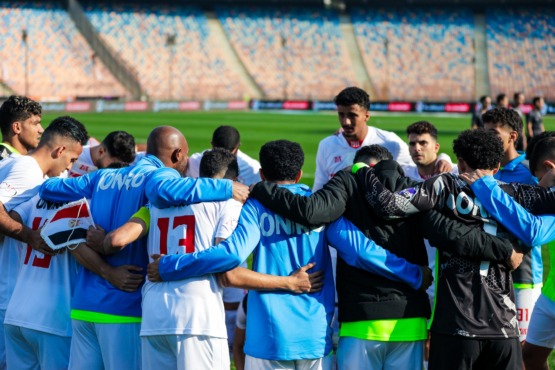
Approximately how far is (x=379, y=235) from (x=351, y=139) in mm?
2985

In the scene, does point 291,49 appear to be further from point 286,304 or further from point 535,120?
point 286,304

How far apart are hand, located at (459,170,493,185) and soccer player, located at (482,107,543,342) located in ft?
3.01

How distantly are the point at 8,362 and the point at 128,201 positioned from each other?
1.52 meters

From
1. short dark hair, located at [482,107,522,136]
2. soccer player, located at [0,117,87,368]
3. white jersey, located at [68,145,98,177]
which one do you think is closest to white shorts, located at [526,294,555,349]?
short dark hair, located at [482,107,522,136]

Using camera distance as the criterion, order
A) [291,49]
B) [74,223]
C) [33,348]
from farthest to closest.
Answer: [291,49] < [33,348] < [74,223]

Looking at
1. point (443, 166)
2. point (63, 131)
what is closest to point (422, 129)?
point (443, 166)

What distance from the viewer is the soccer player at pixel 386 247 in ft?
14.6

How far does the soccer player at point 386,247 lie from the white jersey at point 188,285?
1.00 ft

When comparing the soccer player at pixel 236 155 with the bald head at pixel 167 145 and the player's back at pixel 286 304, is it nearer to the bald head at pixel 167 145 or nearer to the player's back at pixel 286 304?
the bald head at pixel 167 145

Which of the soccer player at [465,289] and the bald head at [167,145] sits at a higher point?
the bald head at [167,145]

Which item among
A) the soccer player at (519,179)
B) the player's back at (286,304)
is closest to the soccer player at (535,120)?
the soccer player at (519,179)

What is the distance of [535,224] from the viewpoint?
14.8 feet

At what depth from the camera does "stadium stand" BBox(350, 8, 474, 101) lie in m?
61.8

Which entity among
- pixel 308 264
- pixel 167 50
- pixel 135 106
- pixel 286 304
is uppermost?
pixel 167 50
